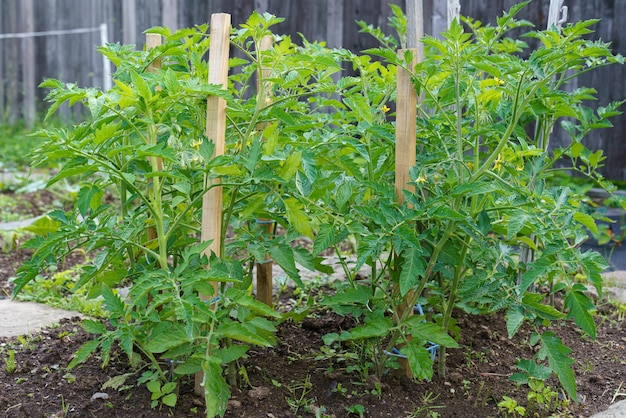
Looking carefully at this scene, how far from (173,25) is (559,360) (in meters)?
6.52

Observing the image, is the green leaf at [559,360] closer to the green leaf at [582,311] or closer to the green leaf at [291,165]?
the green leaf at [582,311]

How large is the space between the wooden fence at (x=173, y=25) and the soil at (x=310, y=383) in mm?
2647

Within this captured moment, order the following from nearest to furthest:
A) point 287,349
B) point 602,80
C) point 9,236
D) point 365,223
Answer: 1. point 365,223
2. point 287,349
3. point 9,236
4. point 602,80

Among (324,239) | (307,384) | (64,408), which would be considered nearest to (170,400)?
(64,408)

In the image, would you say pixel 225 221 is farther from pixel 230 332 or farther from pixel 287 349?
pixel 287 349

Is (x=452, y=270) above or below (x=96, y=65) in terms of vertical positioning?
below

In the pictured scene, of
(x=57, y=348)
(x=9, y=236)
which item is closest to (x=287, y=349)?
(x=57, y=348)

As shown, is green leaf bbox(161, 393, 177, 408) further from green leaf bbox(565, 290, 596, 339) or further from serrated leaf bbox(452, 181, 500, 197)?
green leaf bbox(565, 290, 596, 339)

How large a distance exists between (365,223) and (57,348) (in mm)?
1411

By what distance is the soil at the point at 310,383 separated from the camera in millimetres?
2529

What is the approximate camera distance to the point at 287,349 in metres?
3.00

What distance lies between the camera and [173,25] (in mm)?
7938

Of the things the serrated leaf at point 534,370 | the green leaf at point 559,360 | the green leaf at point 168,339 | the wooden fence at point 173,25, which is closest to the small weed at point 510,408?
the serrated leaf at point 534,370

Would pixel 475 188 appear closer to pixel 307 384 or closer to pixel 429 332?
pixel 429 332
